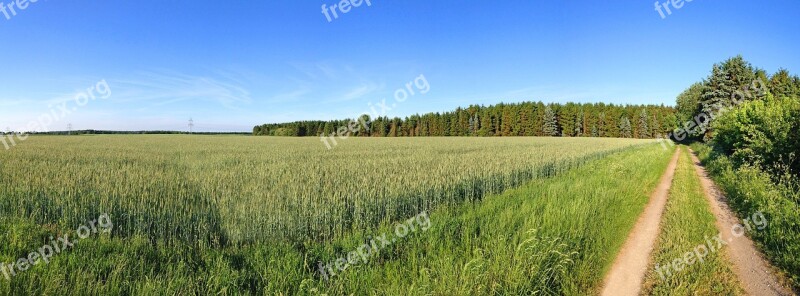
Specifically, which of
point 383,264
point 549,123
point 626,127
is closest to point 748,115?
point 383,264

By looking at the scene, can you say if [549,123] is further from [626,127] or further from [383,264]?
[383,264]

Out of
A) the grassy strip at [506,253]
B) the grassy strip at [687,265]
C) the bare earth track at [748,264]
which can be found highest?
the grassy strip at [506,253]

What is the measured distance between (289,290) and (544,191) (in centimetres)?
835

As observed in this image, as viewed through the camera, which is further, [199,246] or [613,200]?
[613,200]

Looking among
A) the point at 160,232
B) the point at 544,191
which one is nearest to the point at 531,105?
the point at 544,191

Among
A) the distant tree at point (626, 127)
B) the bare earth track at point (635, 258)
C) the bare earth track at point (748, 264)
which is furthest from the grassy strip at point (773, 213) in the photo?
the distant tree at point (626, 127)

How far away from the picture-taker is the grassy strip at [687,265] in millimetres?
5016

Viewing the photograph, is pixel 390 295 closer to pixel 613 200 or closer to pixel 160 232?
pixel 160 232

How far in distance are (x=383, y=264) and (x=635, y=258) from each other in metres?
4.38

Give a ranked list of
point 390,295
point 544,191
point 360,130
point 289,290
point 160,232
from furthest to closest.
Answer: point 360,130 < point 544,191 < point 160,232 < point 289,290 < point 390,295

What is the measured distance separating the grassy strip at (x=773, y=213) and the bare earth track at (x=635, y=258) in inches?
68.7

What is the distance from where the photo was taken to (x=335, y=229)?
282 inches

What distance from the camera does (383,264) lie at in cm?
546

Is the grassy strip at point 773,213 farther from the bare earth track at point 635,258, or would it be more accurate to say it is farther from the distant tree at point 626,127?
the distant tree at point 626,127
